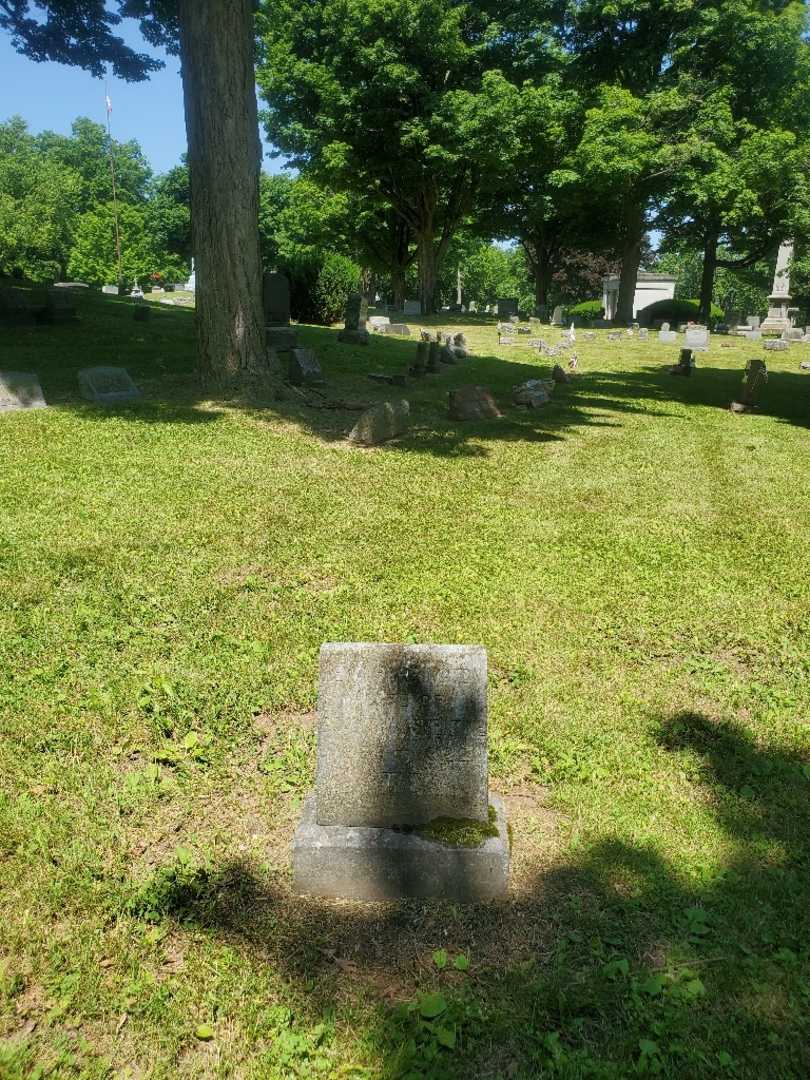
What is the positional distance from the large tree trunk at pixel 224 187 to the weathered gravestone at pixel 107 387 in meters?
1.22

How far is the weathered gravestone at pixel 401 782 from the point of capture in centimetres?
279

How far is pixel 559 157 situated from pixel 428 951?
120 feet

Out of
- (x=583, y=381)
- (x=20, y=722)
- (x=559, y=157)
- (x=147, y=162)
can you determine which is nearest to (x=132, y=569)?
(x=20, y=722)

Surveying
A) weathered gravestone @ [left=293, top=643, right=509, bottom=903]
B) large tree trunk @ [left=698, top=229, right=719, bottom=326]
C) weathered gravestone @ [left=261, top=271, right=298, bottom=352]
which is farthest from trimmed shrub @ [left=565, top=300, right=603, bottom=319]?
weathered gravestone @ [left=293, top=643, right=509, bottom=903]

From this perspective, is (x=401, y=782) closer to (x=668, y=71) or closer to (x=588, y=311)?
(x=668, y=71)

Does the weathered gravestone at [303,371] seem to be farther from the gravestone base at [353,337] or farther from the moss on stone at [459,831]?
the moss on stone at [459,831]

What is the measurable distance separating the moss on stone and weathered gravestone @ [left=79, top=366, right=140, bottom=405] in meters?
9.51

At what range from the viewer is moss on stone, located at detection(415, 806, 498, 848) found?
290 centimetres

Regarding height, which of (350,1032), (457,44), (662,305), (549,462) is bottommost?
(350,1032)

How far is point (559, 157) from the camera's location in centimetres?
3322

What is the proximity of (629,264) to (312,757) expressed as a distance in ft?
129

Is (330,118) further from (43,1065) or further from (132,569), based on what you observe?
(43,1065)

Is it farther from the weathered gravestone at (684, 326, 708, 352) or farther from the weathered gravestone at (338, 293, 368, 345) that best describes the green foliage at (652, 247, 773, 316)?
the weathered gravestone at (338, 293, 368, 345)

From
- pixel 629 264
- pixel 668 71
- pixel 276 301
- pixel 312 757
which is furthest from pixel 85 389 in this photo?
pixel 668 71
